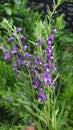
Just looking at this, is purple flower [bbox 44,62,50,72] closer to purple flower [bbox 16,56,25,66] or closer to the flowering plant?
the flowering plant

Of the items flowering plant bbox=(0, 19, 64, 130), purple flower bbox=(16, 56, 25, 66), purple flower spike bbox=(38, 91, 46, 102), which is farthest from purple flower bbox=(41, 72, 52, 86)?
purple flower bbox=(16, 56, 25, 66)

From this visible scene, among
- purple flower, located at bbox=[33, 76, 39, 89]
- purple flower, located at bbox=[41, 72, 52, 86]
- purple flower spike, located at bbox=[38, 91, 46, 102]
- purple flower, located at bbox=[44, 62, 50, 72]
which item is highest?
purple flower, located at bbox=[44, 62, 50, 72]

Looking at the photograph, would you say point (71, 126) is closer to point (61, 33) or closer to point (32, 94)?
point (32, 94)

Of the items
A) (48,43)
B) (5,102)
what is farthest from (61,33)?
(48,43)

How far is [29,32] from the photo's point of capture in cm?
433

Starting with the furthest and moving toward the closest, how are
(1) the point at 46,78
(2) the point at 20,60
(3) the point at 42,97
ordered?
(2) the point at 20,60
(3) the point at 42,97
(1) the point at 46,78

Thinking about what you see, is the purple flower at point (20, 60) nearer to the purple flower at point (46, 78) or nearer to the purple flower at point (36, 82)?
the purple flower at point (36, 82)

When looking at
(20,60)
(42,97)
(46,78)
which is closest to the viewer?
(46,78)

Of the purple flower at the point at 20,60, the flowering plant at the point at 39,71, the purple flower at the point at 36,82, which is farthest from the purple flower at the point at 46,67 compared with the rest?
the purple flower at the point at 20,60

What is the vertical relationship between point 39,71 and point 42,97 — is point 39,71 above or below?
above

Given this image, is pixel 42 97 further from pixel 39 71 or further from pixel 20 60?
pixel 20 60

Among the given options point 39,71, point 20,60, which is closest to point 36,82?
point 39,71

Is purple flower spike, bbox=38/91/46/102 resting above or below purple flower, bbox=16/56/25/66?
below

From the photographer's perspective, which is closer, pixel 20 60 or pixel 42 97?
pixel 42 97
